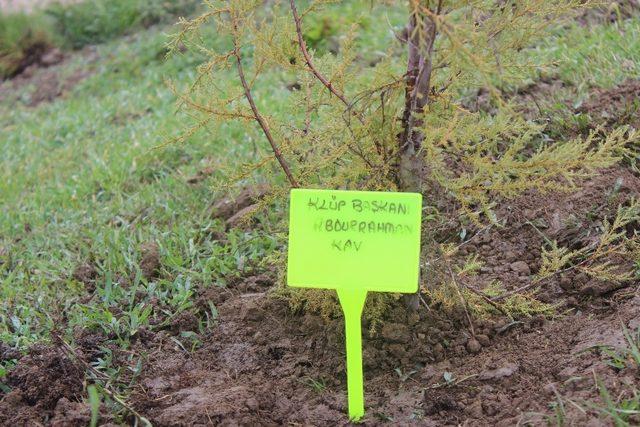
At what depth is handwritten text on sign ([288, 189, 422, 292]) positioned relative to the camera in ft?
7.11

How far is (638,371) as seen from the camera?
2.04m

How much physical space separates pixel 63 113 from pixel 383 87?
4713 millimetres

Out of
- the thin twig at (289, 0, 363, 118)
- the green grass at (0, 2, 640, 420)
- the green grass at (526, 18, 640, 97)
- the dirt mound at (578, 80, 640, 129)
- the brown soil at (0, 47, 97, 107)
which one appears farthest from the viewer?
the brown soil at (0, 47, 97, 107)

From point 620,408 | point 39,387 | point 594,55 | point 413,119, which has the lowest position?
point 39,387

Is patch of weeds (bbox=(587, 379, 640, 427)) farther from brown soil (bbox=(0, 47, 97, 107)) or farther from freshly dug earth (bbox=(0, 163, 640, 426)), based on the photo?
brown soil (bbox=(0, 47, 97, 107))

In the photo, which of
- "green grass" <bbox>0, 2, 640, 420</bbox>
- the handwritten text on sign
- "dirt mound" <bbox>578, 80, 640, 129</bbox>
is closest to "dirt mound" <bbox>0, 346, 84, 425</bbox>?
"green grass" <bbox>0, 2, 640, 420</bbox>

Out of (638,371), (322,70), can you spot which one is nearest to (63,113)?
(322,70)

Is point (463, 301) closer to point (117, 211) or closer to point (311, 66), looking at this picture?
point (311, 66)

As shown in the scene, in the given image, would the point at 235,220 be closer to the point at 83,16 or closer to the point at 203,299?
the point at 203,299

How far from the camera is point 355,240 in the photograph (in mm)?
2201

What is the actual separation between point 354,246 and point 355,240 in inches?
0.7

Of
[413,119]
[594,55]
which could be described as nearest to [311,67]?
[413,119]

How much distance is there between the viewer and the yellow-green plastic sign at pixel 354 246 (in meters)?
2.17

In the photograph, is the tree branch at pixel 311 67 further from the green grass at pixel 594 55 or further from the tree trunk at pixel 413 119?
the green grass at pixel 594 55
